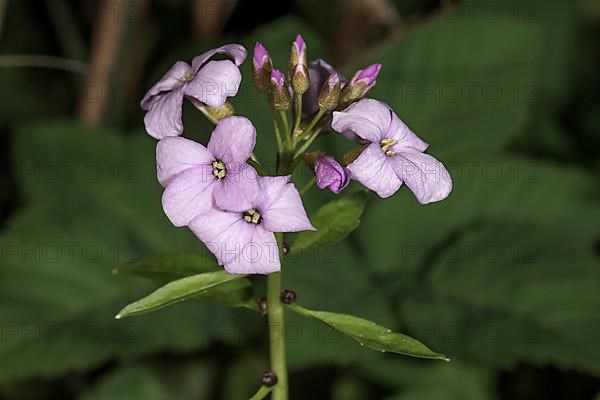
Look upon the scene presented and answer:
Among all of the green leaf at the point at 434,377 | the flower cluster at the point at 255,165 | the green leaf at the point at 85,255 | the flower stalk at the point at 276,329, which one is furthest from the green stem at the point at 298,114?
the green leaf at the point at 434,377

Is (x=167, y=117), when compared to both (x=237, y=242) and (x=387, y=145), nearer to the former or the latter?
(x=237, y=242)

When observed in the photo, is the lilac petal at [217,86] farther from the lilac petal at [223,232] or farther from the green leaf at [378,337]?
the green leaf at [378,337]

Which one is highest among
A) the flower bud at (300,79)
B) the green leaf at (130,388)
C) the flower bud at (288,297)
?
the flower bud at (300,79)

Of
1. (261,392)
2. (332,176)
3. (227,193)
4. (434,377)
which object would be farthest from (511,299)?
(227,193)

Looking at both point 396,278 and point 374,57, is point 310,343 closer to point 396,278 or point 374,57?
point 396,278

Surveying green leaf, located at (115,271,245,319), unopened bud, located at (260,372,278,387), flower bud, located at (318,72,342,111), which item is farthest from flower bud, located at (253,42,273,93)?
unopened bud, located at (260,372,278,387)

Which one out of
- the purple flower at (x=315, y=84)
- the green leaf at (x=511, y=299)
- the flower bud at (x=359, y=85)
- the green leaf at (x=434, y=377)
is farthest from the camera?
the green leaf at (x=434, y=377)

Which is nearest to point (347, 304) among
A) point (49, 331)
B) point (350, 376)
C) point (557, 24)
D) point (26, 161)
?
point (350, 376)
